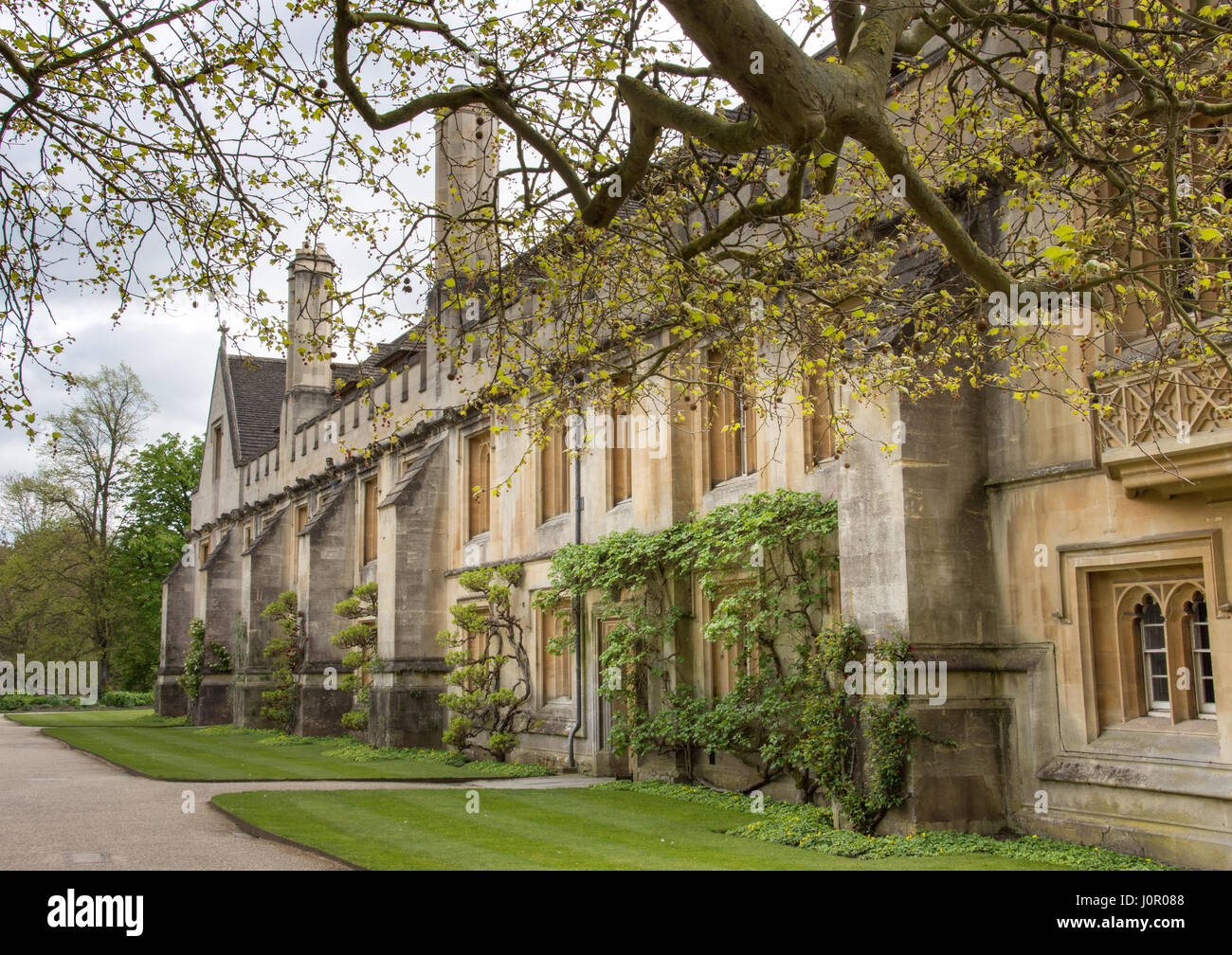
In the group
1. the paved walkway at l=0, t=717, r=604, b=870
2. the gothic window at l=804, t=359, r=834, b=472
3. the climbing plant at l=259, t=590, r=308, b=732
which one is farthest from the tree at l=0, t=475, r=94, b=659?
the gothic window at l=804, t=359, r=834, b=472

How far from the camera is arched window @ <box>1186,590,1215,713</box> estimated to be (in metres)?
9.80

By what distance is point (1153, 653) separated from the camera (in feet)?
33.7

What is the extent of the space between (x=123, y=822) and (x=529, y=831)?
429cm

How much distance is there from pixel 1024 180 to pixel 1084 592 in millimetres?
3771

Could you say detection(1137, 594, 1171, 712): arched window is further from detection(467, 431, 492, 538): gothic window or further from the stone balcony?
detection(467, 431, 492, 538): gothic window

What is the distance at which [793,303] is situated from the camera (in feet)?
30.5

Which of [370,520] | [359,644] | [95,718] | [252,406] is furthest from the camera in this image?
[252,406]

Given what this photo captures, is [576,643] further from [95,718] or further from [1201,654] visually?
[95,718]

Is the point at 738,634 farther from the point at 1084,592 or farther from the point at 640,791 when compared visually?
the point at 1084,592

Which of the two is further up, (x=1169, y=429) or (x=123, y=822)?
(x=1169, y=429)

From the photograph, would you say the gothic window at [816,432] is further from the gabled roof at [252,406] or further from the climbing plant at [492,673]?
the gabled roof at [252,406]

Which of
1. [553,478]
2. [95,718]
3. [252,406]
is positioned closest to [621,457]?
[553,478]

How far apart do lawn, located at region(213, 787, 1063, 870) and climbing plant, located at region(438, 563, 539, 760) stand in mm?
4484

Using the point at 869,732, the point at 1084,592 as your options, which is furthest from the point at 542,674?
the point at 1084,592
